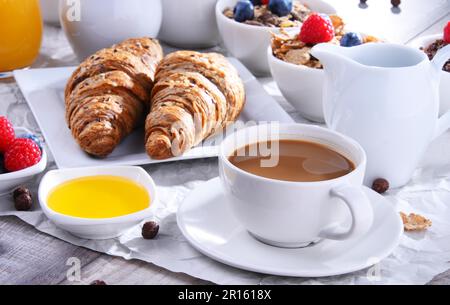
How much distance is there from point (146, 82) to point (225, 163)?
1.77 feet

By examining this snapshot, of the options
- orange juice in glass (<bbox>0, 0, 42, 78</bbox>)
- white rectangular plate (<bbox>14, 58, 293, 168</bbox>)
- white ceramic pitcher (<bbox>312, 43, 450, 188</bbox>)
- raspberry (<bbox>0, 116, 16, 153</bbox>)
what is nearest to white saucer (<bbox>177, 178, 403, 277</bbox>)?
white ceramic pitcher (<bbox>312, 43, 450, 188</bbox>)

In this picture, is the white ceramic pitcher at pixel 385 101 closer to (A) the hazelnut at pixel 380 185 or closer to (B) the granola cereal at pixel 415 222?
(A) the hazelnut at pixel 380 185

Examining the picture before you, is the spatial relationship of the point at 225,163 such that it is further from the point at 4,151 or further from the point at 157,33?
the point at 157,33

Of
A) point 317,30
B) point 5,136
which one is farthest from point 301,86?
point 5,136

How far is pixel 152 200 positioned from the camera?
3.84 ft

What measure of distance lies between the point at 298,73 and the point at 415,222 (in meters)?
0.45

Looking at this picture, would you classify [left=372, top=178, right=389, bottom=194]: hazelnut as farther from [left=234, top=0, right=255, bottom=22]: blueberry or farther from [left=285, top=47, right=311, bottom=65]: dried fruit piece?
[left=234, top=0, right=255, bottom=22]: blueberry

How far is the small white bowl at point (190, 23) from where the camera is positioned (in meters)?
1.92

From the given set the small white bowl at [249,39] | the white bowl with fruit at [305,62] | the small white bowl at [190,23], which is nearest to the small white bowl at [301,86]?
the white bowl with fruit at [305,62]

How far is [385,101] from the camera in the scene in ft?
4.09

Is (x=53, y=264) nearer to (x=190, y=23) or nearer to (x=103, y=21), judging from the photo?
(x=103, y=21)

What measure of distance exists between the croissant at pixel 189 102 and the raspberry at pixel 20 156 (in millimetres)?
203

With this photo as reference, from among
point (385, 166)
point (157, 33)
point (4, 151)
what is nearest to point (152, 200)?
point (4, 151)

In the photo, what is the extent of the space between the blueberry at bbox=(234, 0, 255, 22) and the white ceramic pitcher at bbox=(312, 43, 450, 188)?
51 centimetres
